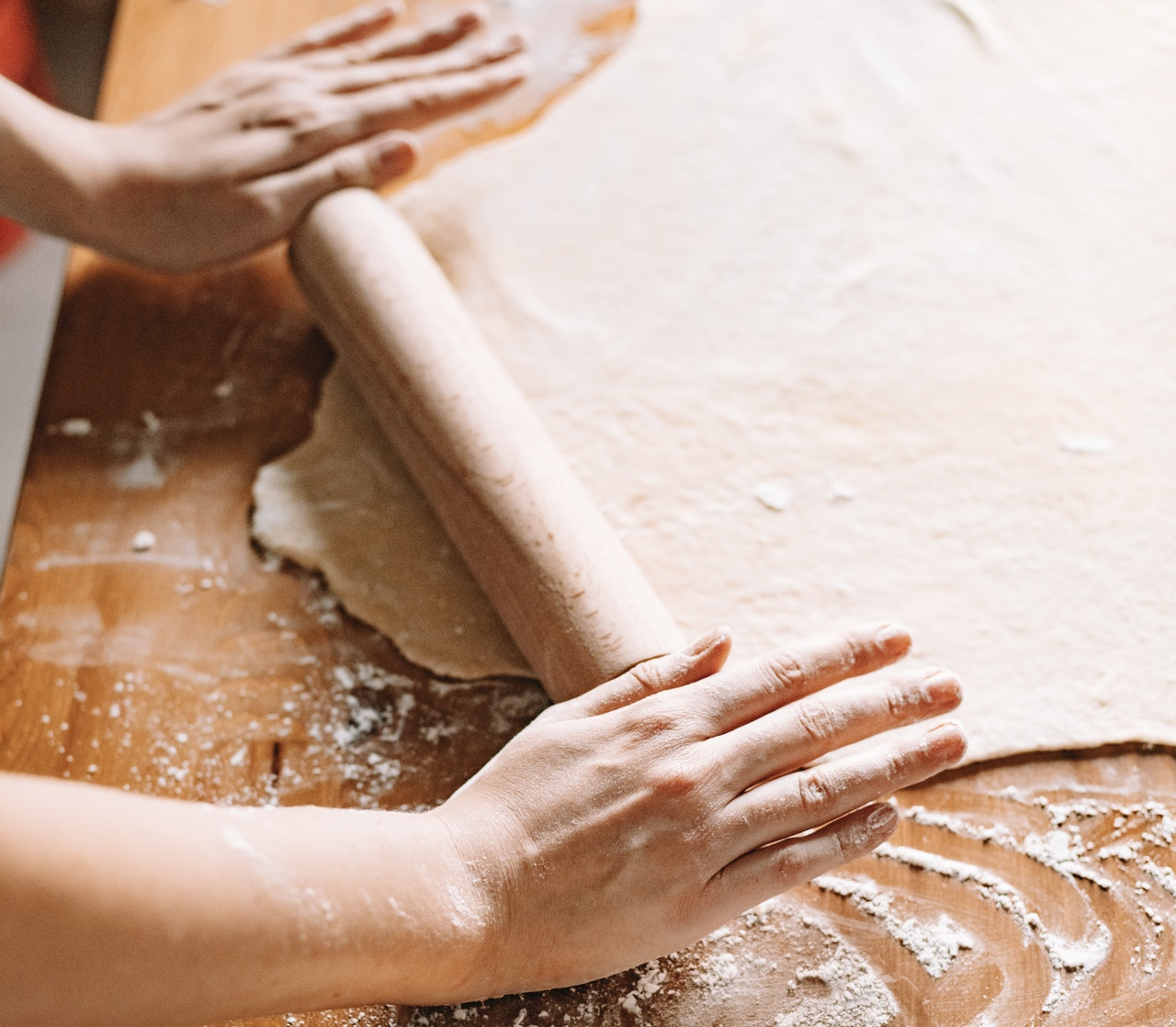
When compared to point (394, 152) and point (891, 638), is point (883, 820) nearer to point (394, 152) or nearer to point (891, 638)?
point (891, 638)

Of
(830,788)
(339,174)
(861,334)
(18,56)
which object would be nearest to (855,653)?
(830,788)

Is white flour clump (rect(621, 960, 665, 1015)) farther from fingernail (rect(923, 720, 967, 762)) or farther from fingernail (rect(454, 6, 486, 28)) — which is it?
fingernail (rect(454, 6, 486, 28))

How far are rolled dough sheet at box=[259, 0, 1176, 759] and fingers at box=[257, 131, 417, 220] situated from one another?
12 centimetres

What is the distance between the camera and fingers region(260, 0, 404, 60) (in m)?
1.70

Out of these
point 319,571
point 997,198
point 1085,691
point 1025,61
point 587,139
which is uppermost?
point 1025,61

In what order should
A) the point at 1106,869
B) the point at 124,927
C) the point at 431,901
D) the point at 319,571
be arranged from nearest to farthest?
the point at 124,927
the point at 431,901
the point at 1106,869
the point at 319,571

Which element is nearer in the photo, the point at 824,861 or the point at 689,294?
the point at 824,861

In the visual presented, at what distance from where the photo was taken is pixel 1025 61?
1729 mm

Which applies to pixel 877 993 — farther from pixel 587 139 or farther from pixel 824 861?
A: pixel 587 139

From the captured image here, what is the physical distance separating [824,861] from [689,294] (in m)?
0.85

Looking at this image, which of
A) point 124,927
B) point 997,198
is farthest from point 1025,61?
point 124,927

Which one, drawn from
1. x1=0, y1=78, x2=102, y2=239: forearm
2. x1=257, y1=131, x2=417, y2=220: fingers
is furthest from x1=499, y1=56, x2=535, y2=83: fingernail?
x1=0, y1=78, x2=102, y2=239: forearm

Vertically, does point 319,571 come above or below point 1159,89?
below

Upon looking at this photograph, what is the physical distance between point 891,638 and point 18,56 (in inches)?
94.4
